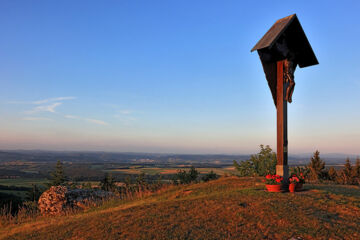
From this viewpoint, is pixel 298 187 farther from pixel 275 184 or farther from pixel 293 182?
pixel 275 184

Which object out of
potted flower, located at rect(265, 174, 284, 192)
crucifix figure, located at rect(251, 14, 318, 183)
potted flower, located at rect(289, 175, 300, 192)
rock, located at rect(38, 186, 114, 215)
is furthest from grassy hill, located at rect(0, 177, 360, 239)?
rock, located at rect(38, 186, 114, 215)

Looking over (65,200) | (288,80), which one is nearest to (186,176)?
(65,200)

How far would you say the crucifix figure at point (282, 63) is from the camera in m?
11.7

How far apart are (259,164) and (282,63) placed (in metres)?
15.0

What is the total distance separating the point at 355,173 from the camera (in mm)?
29047

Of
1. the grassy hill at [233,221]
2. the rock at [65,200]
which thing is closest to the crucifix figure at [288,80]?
the grassy hill at [233,221]

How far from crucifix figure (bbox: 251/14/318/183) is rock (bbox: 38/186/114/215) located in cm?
991

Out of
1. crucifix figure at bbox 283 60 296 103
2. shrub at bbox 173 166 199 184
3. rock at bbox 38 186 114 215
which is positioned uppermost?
crucifix figure at bbox 283 60 296 103

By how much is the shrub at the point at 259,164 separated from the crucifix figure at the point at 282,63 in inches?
533

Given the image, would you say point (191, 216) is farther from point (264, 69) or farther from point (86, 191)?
point (86, 191)

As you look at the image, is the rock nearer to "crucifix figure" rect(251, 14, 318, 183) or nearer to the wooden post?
the wooden post

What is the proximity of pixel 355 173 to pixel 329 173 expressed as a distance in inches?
113

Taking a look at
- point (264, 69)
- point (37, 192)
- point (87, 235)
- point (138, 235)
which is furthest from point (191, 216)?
point (37, 192)

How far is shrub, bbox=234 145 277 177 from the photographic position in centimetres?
2491
